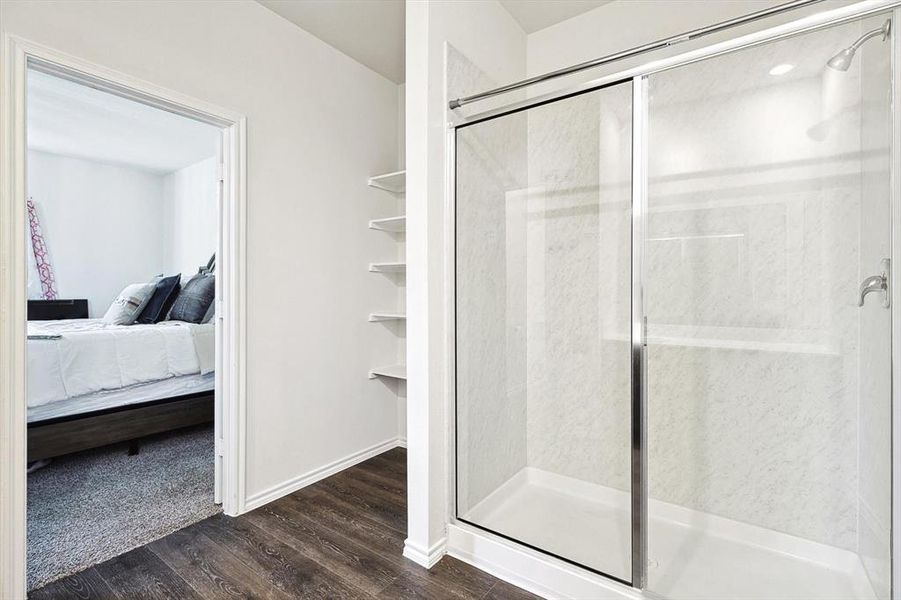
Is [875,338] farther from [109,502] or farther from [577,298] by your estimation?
[109,502]

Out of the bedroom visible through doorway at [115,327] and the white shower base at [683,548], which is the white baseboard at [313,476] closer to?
the bedroom visible through doorway at [115,327]

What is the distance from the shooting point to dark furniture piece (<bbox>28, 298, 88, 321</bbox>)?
4.85 metres

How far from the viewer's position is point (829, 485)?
1.86m

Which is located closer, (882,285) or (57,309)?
(882,285)

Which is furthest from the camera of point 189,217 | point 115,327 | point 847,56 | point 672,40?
point 189,217

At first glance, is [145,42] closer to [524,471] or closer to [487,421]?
[487,421]

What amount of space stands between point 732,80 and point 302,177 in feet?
7.36

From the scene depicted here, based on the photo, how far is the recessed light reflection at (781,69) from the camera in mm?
1909

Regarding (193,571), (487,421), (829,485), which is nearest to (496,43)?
(487,421)

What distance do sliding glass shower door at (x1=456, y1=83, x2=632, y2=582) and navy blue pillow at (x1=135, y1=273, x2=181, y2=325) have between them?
11.3 feet

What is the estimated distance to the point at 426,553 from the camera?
1895 mm

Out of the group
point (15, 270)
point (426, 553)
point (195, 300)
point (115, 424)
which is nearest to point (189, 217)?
point (195, 300)

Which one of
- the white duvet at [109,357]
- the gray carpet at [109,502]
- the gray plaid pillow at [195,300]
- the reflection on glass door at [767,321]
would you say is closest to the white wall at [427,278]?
the reflection on glass door at [767,321]

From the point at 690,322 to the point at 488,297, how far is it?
96 cm
